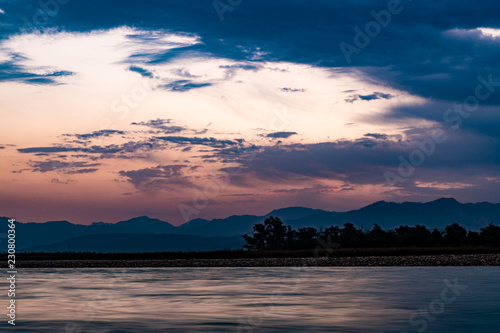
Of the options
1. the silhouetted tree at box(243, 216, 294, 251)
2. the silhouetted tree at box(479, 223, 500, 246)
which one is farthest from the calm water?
the silhouetted tree at box(243, 216, 294, 251)

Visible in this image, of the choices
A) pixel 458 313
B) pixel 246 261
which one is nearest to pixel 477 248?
pixel 246 261

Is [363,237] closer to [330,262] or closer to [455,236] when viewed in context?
[455,236]

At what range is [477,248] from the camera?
77.1 meters

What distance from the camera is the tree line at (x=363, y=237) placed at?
299 ft

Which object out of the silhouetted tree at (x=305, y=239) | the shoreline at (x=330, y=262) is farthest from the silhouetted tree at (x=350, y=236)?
the shoreline at (x=330, y=262)

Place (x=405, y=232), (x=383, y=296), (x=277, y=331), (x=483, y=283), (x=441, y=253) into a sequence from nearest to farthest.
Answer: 1. (x=277, y=331)
2. (x=383, y=296)
3. (x=483, y=283)
4. (x=441, y=253)
5. (x=405, y=232)

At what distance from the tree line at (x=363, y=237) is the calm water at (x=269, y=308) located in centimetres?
5575

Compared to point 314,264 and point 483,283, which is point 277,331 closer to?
point 483,283

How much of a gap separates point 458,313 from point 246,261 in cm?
5401

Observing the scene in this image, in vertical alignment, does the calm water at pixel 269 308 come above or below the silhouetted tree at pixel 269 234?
below

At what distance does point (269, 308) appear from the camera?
2552 cm

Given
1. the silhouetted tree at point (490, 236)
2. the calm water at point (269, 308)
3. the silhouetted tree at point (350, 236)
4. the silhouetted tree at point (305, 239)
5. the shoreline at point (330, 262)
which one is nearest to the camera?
the calm water at point (269, 308)

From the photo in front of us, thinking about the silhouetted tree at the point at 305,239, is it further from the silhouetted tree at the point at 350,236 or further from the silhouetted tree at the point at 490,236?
the silhouetted tree at the point at 490,236

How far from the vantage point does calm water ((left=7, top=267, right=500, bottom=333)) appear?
20.7 meters
